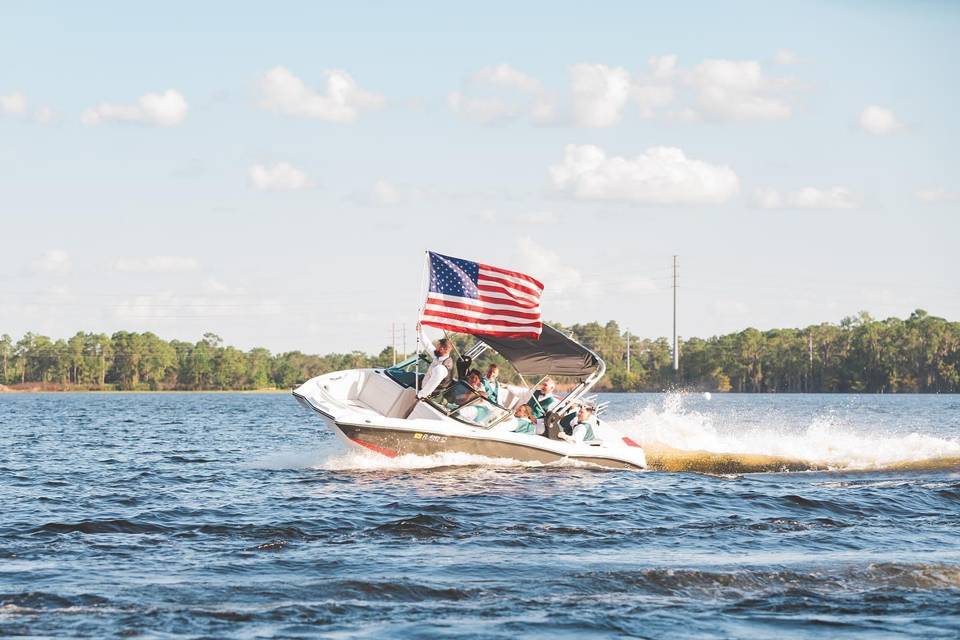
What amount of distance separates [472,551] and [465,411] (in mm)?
9020

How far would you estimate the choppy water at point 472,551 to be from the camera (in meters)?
12.1

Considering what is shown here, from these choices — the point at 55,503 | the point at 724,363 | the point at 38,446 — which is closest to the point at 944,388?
the point at 724,363

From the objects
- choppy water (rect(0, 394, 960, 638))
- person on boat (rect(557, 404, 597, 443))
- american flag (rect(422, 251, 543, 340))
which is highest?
american flag (rect(422, 251, 543, 340))

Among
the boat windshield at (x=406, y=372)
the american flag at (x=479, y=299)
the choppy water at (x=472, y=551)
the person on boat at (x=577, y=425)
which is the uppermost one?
the american flag at (x=479, y=299)

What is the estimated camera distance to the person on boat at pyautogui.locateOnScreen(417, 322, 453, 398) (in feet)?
80.5

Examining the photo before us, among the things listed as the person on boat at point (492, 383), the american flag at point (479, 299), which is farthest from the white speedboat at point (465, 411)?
the american flag at point (479, 299)

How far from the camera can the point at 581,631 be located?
11.7 meters

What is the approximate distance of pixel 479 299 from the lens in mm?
25047

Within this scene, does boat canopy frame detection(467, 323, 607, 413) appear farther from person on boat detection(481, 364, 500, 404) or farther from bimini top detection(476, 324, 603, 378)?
person on boat detection(481, 364, 500, 404)

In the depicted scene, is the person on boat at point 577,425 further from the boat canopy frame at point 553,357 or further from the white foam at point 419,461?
the white foam at point 419,461

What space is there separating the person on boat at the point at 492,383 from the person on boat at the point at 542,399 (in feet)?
2.49

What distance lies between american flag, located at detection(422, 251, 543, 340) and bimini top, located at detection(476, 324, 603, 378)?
132 cm

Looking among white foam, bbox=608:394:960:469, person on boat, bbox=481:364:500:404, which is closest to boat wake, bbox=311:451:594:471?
person on boat, bbox=481:364:500:404

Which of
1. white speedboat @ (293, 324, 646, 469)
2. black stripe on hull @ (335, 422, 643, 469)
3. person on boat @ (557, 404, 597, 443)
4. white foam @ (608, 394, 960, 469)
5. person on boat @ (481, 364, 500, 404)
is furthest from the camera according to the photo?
white foam @ (608, 394, 960, 469)
